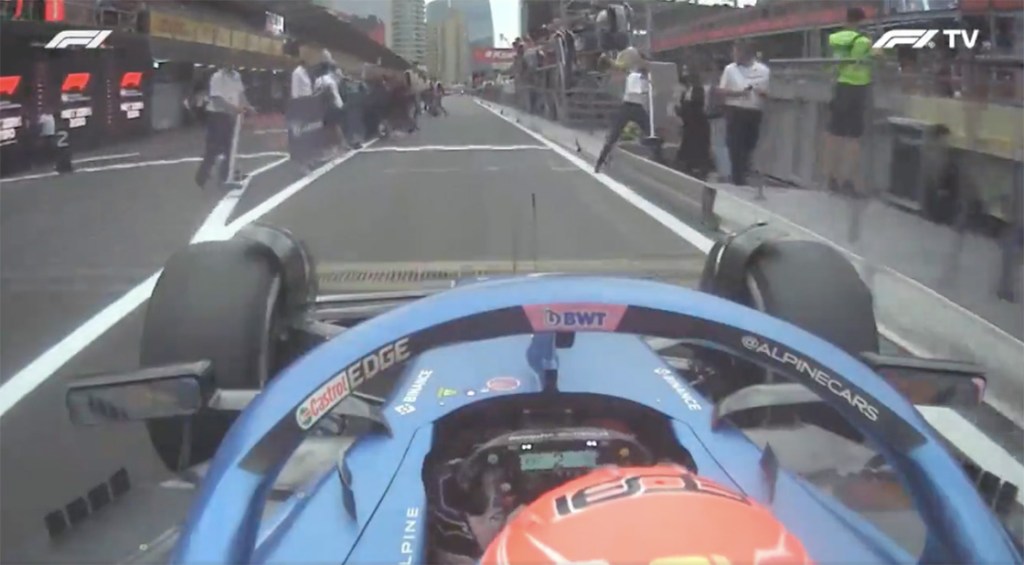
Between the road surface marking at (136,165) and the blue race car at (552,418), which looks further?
the road surface marking at (136,165)

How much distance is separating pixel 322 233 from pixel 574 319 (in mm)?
1988

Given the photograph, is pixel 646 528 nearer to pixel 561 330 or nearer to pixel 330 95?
pixel 561 330

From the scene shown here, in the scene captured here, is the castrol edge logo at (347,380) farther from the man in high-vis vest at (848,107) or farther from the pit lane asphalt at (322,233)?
the man in high-vis vest at (848,107)

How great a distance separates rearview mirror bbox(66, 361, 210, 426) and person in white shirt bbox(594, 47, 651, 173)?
136 cm

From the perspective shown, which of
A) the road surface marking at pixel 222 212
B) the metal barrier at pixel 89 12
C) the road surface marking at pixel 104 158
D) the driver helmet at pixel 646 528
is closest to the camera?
the driver helmet at pixel 646 528

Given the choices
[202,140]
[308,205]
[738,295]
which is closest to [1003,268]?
[738,295]

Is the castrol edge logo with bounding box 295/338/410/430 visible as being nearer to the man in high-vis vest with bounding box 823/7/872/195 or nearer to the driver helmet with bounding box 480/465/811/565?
the driver helmet with bounding box 480/465/811/565

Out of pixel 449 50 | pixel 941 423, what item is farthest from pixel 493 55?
pixel 941 423

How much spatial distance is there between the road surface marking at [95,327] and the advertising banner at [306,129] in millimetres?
149

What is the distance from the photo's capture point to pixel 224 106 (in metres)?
3.03

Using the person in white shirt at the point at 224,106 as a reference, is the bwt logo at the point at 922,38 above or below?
above

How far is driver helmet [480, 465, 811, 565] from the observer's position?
1.14 meters

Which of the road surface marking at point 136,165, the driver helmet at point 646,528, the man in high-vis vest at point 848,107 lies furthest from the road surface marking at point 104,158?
the driver helmet at point 646,528

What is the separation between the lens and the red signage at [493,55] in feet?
10.8
